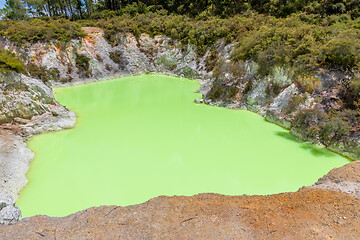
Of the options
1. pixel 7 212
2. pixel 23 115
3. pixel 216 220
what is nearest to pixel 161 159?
pixel 216 220

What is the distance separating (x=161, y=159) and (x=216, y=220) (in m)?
5.34

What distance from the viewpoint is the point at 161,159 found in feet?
36.4

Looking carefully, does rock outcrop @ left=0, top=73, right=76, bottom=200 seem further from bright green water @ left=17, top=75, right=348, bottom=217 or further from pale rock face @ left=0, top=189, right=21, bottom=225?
pale rock face @ left=0, top=189, right=21, bottom=225

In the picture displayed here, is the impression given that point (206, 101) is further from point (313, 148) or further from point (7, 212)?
point (7, 212)

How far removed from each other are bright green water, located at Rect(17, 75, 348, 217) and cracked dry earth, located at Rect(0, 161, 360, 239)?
170 cm

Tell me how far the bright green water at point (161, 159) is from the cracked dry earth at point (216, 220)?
5.58 ft

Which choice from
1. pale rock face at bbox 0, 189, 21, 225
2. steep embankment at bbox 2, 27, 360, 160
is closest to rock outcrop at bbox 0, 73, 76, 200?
pale rock face at bbox 0, 189, 21, 225

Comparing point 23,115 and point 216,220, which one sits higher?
point 23,115

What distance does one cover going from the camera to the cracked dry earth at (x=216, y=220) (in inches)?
226

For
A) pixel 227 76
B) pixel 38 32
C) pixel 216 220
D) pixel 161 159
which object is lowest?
pixel 161 159

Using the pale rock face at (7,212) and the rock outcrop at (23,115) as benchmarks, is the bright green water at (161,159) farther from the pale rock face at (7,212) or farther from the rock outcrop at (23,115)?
the pale rock face at (7,212)

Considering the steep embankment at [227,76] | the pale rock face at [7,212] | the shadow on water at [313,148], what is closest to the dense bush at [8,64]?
the steep embankment at [227,76]

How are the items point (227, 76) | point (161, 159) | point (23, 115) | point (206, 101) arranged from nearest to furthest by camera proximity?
point (161, 159)
point (23, 115)
point (206, 101)
point (227, 76)

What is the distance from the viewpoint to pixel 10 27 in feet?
91.6
